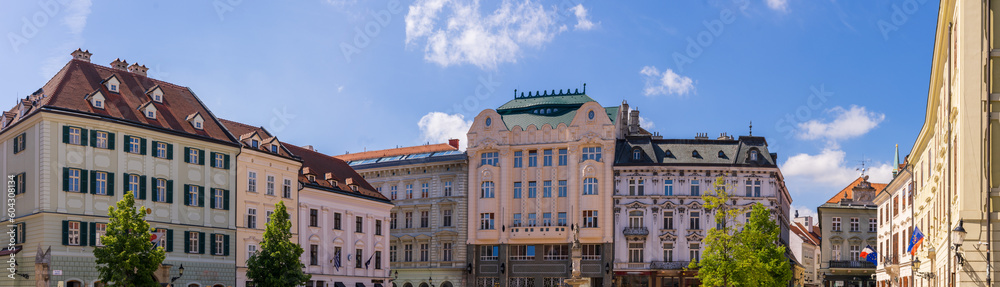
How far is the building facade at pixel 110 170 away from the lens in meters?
53.0

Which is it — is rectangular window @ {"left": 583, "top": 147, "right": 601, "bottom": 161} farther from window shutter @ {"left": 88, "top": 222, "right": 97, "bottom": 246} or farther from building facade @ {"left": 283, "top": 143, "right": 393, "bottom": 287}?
window shutter @ {"left": 88, "top": 222, "right": 97, "bottom": 246}

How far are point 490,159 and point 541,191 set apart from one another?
5.86 metres

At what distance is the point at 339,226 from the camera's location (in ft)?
244

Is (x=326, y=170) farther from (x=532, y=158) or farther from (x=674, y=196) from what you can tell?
(x=674, y=196)

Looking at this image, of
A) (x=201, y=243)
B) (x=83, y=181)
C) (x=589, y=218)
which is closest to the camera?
(x=83, y=181)

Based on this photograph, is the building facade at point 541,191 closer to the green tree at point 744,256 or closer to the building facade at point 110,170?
the green tree at point 744,256

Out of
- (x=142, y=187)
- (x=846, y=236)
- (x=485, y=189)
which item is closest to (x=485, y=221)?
(x=485, y=189)

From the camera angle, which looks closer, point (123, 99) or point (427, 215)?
point (123, 99)

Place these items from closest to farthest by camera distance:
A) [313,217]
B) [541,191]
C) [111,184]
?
[111,184] → [313,217] → [541,191]

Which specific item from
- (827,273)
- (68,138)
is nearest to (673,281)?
(827,273)

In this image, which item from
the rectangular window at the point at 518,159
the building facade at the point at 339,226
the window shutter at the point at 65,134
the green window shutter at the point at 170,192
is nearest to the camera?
the window shutter at the point at 65,134

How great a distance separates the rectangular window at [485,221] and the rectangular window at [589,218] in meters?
9.14

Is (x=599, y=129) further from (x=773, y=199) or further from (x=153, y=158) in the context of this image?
(x=153, y=158)

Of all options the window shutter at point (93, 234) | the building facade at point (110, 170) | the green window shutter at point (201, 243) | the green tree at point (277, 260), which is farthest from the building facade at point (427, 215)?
the window shutter at point (93, 234)
